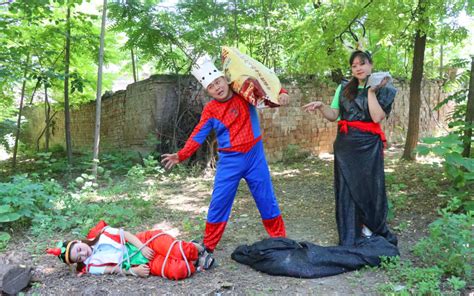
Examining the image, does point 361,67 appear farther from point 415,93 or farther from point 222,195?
point 415,93

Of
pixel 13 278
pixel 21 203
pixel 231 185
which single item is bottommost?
pixel 13 278

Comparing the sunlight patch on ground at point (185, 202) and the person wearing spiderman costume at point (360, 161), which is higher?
the person wearing spiderman costume at point (360, 161)

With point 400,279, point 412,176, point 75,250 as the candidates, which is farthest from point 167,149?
point 400,279

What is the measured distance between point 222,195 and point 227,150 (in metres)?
0.38

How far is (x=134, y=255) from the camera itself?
2.80 metres

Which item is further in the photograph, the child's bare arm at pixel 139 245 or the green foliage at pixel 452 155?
the green foliage at pixel 452 155

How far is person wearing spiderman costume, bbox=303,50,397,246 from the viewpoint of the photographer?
3.10 metres

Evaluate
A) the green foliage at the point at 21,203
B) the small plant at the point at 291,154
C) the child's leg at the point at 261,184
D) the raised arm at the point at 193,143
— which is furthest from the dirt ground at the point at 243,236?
the small plant at the point at 291,154

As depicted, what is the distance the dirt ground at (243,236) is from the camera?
2.58 m

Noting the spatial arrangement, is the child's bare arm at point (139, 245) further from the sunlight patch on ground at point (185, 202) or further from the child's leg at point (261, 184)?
the sunlight patch on ground at point (185, 202)

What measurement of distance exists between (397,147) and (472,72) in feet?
21.1

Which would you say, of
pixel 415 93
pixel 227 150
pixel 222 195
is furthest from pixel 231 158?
pixel 415 93

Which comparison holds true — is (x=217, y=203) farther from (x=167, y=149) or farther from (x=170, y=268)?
(x=167, y=149)

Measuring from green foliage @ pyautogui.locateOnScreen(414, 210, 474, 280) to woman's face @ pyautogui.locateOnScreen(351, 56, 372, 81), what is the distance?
124cm
